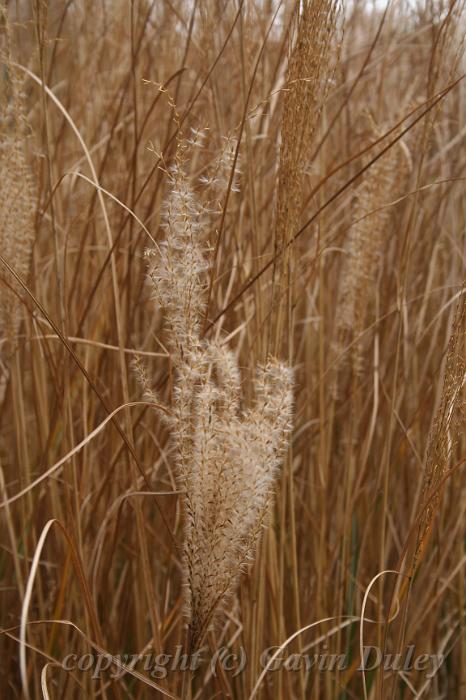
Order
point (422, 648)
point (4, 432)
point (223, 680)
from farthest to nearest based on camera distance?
point (4, 432)
point (422, 648)
point (223, 680)

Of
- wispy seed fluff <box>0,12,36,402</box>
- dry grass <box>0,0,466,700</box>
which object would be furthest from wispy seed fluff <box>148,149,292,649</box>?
wispy seed fluff <box>0,12,36,402</box>

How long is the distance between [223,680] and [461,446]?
78 centimetres

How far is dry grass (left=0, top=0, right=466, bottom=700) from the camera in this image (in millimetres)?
744

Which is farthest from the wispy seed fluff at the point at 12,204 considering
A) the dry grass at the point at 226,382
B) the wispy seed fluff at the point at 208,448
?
the wispy seed fluff at the point at 208,448

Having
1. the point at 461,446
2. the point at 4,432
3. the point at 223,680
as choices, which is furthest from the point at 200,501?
the point at 4,432

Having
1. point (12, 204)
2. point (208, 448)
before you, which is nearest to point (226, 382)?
point (208, 448)

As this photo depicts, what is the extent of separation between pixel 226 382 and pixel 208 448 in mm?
64

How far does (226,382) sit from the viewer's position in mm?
721

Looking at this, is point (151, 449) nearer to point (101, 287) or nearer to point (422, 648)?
point (101, 287)

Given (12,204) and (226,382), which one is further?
(12,204)

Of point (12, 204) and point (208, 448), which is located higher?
point (12, 204)

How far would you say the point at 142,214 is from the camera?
158cm

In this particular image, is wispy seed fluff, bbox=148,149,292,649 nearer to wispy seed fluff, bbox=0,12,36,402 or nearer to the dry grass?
the dry grass

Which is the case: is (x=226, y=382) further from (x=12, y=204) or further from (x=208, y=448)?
(x=12, y=204)
